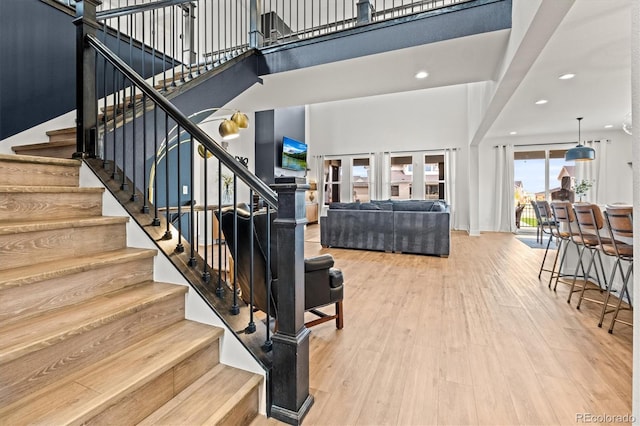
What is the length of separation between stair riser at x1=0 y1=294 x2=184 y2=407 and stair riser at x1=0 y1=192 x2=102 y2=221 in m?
0.84

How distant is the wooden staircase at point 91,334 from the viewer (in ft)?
3.46

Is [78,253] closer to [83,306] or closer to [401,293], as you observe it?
[83,306]

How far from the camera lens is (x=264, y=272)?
2.05 metres

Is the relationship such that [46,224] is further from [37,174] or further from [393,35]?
[393,35]

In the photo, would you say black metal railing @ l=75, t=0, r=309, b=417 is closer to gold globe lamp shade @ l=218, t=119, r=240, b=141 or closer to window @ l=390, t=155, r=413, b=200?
gold globe lamp shade @ l=218, t=119, r=240, b=141

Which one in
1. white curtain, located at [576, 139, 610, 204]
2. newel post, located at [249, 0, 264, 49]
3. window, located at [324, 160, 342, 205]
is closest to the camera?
newel post, located at [249, 0, 264, 49]

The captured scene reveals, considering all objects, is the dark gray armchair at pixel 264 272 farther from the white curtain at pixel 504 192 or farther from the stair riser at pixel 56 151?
the white curtain at pixel 504 192

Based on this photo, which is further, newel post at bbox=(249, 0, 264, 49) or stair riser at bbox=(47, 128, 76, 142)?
newel post at bbox=(249, 0, 264, 49)

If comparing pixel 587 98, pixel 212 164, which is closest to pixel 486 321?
pixel 587 98

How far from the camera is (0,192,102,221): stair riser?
1600 mm

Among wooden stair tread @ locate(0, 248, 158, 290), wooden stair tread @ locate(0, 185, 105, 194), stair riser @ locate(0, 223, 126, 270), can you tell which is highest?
wooden stair tread @ locate(0, 185, 105, 194)

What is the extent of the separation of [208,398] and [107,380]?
1.26ft

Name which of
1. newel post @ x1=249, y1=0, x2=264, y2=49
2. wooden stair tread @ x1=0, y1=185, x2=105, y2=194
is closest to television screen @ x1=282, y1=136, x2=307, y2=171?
newel post @ x1=249, y1=0, x2=264, y2=49

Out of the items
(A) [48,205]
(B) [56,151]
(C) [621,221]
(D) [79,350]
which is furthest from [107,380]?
(C) [621,221]
